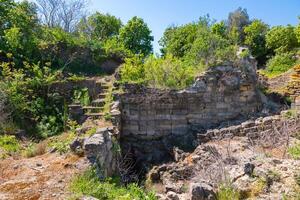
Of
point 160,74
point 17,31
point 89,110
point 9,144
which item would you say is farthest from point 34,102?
point 160,74

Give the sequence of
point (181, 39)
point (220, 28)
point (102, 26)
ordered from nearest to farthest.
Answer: point (181, 39), point (220, 28), point (102, 26)

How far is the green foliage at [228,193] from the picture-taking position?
4832 mm

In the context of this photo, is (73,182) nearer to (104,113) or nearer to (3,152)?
(3,152)

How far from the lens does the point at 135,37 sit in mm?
19969

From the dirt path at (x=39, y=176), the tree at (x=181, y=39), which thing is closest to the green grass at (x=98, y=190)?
the dirt path at (x=39, y=176)

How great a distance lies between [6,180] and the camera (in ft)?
18.3

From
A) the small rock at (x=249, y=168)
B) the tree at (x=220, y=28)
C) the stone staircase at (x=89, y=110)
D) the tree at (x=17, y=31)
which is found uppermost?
the tree at (x=220, y=28)

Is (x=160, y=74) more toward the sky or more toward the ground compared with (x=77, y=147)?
more toward the sky

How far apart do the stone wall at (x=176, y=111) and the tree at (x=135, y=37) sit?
9.79 meters

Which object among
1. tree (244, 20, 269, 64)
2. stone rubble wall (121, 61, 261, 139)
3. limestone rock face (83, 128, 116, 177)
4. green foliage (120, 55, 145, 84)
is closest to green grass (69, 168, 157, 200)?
limestone rock face (83, 128, 116, 177)

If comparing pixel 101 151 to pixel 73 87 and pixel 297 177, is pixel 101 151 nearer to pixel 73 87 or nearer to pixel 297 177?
pixel 297 177

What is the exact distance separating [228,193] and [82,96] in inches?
266

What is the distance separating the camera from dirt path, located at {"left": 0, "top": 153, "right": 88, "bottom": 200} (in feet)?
16.5

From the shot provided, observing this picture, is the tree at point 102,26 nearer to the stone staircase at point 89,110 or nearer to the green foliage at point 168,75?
the green foliage at point 168,75
